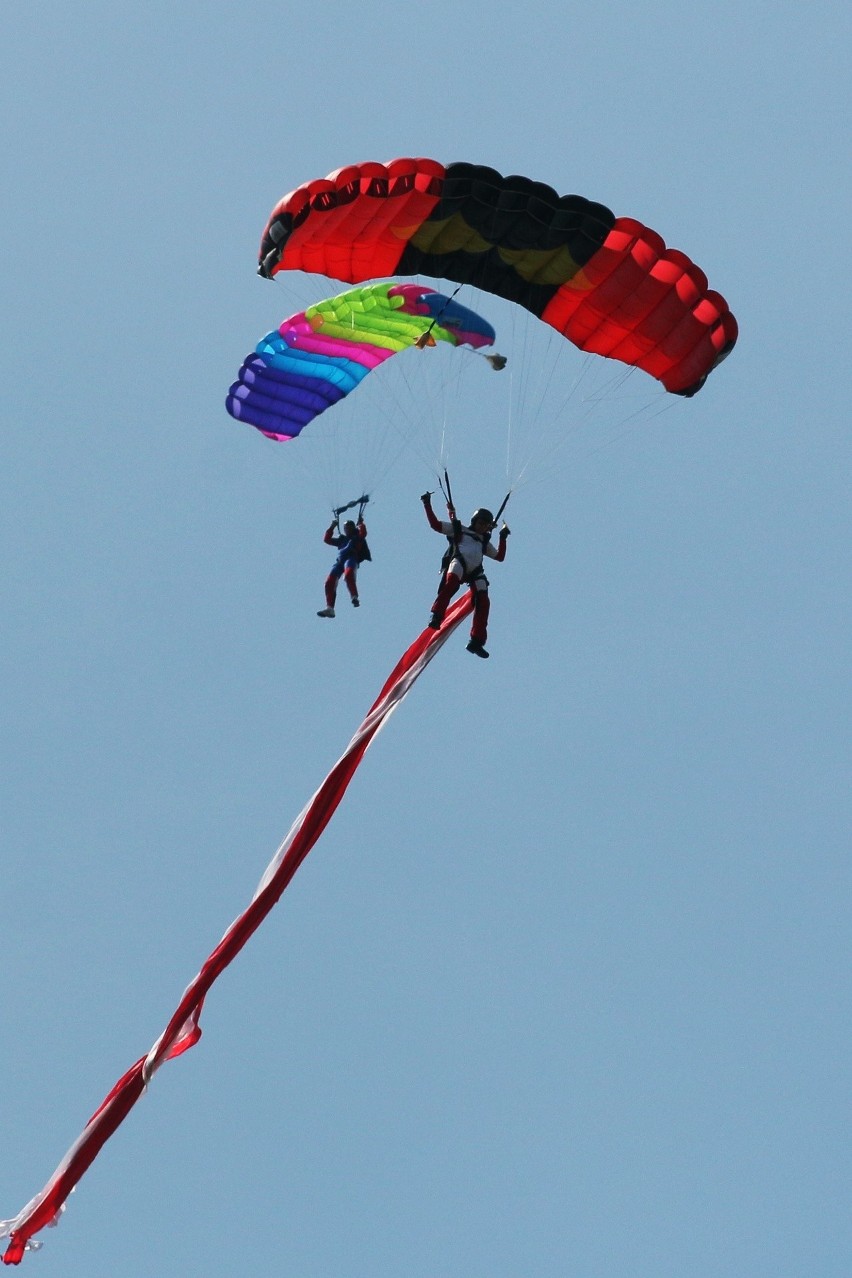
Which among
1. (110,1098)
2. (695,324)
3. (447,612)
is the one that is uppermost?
(695,324)

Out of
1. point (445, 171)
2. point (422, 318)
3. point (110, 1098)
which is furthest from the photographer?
point (422, 318)

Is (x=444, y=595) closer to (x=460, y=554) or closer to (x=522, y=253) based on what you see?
(x=460, y=554)

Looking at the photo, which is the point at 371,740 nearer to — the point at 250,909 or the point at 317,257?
the point at 250,909

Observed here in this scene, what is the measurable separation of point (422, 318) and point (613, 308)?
3.26m

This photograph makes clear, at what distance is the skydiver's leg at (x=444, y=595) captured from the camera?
1934 cm

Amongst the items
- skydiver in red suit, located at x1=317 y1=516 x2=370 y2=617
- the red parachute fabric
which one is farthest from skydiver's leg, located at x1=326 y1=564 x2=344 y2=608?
the red parachute fabric

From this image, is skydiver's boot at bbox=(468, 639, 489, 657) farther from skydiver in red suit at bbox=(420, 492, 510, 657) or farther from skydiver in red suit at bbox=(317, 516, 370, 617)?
skydiver in red suit at bbox=(317, 516, 370, 617)

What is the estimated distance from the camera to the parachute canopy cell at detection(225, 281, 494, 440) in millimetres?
22234

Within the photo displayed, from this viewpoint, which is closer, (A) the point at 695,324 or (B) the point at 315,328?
(A) the point at 695,324

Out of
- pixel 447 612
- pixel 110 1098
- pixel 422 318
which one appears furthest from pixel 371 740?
pixel 422 318

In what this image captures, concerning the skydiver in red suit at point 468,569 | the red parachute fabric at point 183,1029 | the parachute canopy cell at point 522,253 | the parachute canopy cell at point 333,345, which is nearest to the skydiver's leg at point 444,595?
the skydiver in red suit at point 468,569

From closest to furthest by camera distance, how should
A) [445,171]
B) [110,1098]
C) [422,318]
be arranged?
[110,1098] → [445,171] → [422,318]

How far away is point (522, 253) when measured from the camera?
19.3 meters

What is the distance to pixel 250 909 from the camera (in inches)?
701
